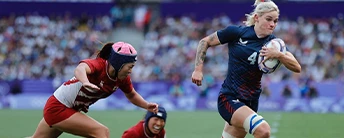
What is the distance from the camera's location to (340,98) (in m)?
22.6

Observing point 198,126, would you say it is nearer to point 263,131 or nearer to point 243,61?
point 243,61

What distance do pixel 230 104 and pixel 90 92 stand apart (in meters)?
1.61

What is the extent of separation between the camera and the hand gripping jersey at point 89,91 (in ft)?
24.7

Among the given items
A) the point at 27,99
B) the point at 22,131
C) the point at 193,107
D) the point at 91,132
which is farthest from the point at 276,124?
Answer: the point at 27,99

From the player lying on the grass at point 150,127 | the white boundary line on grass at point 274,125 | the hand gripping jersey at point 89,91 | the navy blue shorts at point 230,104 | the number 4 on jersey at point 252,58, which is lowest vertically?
the white boundary line on grass at point 274,125

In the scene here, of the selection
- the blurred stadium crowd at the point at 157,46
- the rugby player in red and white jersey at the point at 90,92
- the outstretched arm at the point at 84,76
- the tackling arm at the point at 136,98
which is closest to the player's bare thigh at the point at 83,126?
the rugby player in red and white jersey at the point at 90,92

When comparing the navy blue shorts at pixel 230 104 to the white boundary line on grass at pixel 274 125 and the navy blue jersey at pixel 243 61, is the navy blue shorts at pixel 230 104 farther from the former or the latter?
the white boundary line on grass at pixel 274 125

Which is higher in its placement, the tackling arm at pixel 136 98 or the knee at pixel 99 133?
the tackling arm at pixel 136 98

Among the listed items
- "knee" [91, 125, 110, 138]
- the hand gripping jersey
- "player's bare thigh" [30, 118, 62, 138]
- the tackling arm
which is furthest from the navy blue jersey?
"player's bare thigh" [30, 118, 62, 138]

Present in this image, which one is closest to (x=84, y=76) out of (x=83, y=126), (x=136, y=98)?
(x=83, y=126)

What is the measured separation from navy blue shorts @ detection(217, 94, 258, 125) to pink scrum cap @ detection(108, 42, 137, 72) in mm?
1205

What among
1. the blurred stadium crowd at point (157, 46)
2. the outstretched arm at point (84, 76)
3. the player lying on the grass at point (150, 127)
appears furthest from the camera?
the blurred stadium crowd at point (157, 46)

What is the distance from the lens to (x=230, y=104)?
780 cm

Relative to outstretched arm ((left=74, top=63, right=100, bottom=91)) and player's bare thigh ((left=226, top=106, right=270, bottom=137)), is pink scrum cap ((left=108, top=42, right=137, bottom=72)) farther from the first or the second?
player's bare thigh ((left=226, top=106, right=270, bottom=137))
